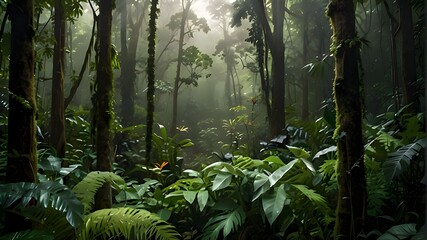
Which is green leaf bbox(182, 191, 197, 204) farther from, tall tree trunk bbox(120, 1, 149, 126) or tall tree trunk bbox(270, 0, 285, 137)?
tall tree trunk bbox(120, 1, 149, 126)

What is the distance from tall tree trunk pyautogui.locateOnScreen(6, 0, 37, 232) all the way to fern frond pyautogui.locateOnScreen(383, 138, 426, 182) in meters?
2.67

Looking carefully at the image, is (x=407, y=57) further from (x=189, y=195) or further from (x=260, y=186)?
(x=189, y=195)

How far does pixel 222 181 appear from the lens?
3.38 meters

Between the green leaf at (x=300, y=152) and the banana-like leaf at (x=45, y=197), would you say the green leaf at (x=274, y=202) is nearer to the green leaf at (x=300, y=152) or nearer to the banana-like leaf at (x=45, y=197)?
the green leaf at (x=300, y=152)

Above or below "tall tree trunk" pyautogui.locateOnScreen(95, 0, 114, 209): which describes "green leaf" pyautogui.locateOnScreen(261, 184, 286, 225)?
below

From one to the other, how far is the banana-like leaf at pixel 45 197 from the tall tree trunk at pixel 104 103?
92 cm

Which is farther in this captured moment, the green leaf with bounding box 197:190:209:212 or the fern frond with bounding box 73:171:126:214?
the green leaf with bounding box 197:190:209:212

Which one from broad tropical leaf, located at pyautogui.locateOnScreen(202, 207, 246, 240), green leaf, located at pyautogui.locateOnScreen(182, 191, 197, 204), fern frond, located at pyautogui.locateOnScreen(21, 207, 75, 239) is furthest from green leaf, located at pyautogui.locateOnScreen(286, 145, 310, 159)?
fern frond, located at pyautogui.locateOnScreen(21, 207, 75, 239)

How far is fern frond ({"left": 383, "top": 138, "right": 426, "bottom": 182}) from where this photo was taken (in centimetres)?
269

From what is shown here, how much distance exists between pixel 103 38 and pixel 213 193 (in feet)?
6.30

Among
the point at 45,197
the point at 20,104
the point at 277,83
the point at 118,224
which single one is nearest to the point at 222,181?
the point at 118,224

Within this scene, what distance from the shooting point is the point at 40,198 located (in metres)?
2.24

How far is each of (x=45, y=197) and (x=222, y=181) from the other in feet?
5.35

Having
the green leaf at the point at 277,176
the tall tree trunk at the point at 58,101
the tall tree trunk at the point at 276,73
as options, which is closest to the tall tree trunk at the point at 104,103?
the tall tree trunk at the point at 58,101
